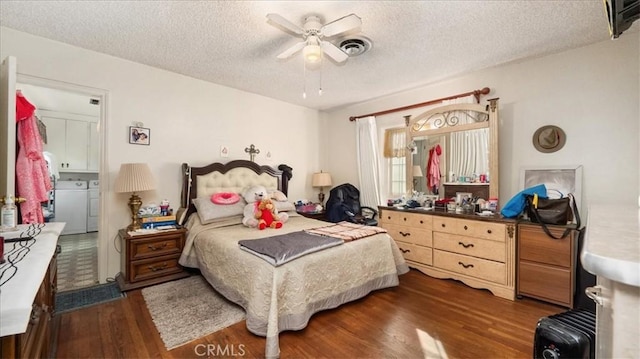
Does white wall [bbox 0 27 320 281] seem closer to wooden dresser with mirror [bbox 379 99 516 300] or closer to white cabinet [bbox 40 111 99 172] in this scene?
wooden dresser with mirror [bbox 379 99 516 300]

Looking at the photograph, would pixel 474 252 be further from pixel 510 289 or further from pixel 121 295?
pixel 121 295

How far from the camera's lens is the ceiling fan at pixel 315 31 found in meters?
1.88

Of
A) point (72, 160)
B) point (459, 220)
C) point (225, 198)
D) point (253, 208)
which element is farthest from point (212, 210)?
point (72, 160)

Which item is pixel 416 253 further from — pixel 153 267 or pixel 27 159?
pixel 27 159

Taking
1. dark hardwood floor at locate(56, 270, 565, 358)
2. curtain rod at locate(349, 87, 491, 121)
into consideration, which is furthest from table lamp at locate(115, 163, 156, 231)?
curtain rod at locate(349, 87, 491, 121)

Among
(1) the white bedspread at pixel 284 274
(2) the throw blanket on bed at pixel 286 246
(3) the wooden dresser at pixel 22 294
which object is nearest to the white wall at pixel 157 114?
(1) the white bedspread at pixel 284 274

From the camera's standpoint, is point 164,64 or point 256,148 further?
point 256,148

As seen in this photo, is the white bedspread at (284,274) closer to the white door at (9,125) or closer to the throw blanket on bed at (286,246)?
the throw blanket on bed at (286,246)

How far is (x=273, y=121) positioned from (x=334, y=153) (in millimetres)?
1247

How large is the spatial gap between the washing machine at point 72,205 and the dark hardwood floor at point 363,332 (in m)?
3.92

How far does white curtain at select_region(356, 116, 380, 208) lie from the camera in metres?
4.27

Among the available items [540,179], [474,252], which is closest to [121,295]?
[474,252]

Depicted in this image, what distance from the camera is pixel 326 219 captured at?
4.43m

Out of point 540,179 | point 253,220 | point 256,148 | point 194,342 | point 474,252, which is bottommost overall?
point 194,342
